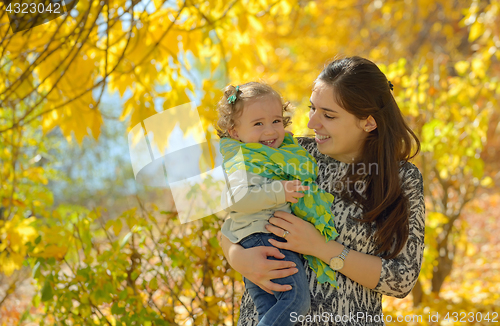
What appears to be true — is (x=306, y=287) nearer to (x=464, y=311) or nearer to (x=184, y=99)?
(x=184, y=99)

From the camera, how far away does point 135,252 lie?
81.7 inches

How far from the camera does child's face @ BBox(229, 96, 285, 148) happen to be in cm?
164

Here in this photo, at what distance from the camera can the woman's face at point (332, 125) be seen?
160 cm

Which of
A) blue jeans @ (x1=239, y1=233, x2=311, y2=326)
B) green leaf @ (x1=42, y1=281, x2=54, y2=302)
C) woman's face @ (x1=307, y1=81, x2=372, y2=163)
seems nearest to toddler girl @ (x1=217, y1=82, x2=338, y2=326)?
blue jeans @ (x1=239, y1=233, x2=311, y2=326)

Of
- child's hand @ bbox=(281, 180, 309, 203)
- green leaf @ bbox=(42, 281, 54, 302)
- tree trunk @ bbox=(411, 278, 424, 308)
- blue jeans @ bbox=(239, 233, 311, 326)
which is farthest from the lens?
tree trunk @ bbox=(411, 278, 424, 308)

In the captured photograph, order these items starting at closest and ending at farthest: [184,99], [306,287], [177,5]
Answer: [306,287]
[184,99]
[177,5]

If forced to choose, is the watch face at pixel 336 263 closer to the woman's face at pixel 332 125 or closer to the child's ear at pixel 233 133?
the woman's face at pixel 332 125

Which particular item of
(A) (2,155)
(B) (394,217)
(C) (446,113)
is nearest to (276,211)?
(B) (394,217)

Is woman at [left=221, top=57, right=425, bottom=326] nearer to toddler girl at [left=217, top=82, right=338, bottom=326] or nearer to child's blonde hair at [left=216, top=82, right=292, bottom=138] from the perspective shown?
toddler girl at [left=217, top=82, right=338, bottom=326]

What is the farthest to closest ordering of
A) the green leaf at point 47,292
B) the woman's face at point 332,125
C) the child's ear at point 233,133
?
1. the green leaf at point 47,292
2. the child's ear at point 233,133
3. the woman's face at point 332,125

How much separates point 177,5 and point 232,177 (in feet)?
4.81

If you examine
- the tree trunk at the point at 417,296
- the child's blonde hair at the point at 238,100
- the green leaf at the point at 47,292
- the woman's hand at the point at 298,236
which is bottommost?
the tree trunk at the point at 417,296

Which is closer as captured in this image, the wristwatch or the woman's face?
the wristwatch

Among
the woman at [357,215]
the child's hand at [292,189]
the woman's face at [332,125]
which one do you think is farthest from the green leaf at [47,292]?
the woman's face at [332,125]
